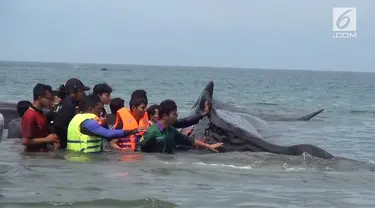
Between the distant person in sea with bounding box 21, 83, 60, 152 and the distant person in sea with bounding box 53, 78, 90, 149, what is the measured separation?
187 mm

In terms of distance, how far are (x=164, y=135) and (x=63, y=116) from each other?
1.67 metres

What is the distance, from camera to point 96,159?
1095 centimetres

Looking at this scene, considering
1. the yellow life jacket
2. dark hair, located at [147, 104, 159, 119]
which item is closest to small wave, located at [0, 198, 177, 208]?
the yellow life jacket

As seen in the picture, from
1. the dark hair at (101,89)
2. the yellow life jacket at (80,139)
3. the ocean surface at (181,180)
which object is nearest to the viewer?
the ocean surface at (181,180)

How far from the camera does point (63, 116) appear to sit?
10.5 meters

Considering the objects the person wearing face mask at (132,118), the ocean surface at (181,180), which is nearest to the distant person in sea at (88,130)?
the ocean surface at (181,180)

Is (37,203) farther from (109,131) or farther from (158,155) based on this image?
(158,155)

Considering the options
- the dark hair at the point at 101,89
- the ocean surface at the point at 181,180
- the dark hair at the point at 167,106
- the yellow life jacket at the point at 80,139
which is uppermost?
the dark hair at the point at 101,89

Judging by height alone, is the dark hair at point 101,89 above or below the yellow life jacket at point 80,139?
above

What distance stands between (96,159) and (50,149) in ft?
2.84

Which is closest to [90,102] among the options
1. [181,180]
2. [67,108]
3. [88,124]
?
[88,124]

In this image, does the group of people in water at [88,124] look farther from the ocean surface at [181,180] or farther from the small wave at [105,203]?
the small wave at [105,203]

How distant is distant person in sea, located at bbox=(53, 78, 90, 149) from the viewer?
10.5 metres

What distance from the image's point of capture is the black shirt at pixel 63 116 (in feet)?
34.6
